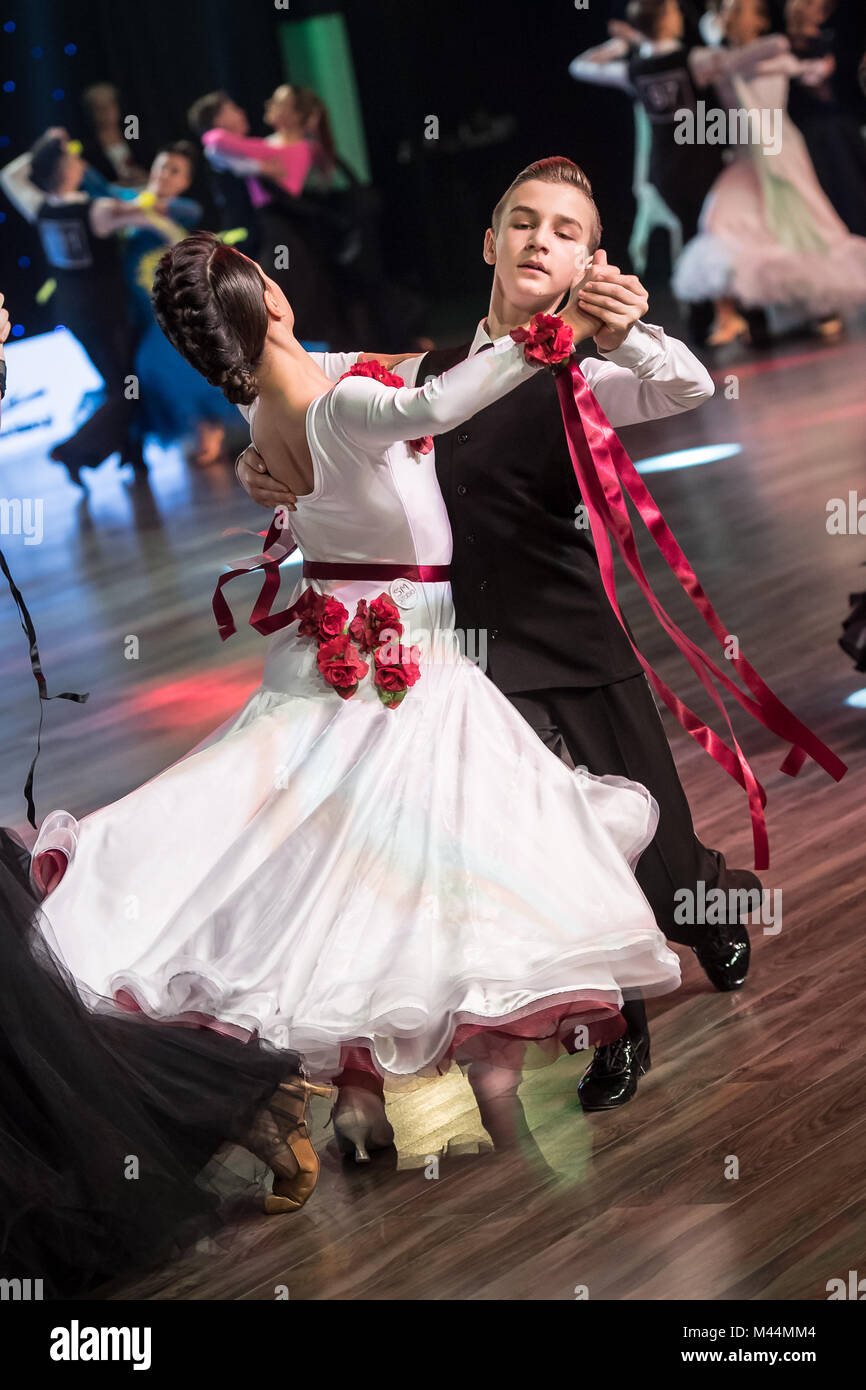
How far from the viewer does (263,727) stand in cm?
278

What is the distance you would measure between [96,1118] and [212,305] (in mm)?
1174

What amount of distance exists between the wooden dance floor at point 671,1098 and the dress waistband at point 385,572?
2.11 feet

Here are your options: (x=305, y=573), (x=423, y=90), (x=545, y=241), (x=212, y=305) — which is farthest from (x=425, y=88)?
(x=212, y=305)

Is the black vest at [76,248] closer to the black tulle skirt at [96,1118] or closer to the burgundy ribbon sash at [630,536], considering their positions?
the burgundy ribbon sash at [630,536]

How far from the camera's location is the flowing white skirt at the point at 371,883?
2.48 meters

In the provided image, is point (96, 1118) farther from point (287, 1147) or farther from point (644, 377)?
point (644, 377)

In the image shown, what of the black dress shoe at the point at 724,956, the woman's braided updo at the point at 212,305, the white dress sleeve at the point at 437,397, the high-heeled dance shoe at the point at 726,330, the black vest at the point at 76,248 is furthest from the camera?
the high-heeled dance shoe at the point at 726,330

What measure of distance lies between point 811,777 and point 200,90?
7.42m

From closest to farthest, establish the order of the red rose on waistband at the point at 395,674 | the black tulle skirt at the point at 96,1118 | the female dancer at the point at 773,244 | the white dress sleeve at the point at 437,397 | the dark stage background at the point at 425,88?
1. the black tulle skirt at the point at 96,1118
2. the white dress sleeve at the point at 437,397
3. the red rose on waistband at the point at 395,674
4. the female dancer at the point at 773,244
5. the dark stage background at the point at 425,88

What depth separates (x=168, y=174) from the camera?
980 centimetres

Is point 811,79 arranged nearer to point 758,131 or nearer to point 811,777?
point 758,131

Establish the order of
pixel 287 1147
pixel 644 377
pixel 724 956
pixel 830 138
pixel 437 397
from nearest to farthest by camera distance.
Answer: pixel 437 397 → pixel 287 1147 → pixel 644 377 → pixel 724 956 → pixel 830 138

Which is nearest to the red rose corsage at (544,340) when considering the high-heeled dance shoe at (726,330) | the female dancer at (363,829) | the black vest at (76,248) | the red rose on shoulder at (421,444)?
the female dancer at (363,829)

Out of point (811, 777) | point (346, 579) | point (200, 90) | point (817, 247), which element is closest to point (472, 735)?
point (346, 579)
